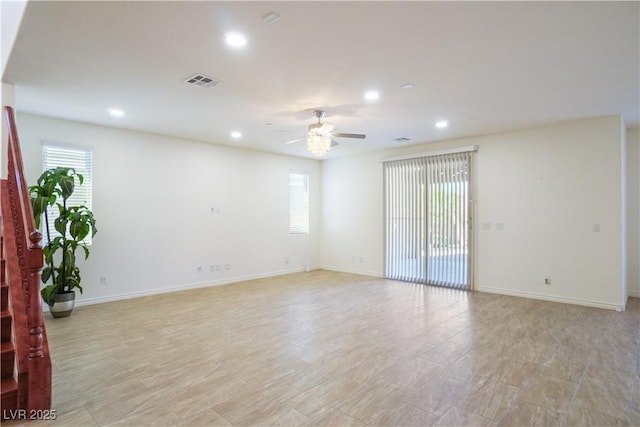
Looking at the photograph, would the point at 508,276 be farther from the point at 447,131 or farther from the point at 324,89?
the point at 324,89

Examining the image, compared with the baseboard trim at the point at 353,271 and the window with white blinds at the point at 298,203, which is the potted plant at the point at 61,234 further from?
the baseboard trim at the point at 353,271

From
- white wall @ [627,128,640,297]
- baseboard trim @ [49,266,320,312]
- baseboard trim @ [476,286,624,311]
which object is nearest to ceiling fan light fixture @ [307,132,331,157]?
baseboard trim @ [49,266,320,312]

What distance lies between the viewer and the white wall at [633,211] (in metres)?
5.87

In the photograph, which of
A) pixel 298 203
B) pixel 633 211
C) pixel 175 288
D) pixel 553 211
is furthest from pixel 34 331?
pixel 633 211

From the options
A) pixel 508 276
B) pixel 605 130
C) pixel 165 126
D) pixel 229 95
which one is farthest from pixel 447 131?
pixel 165 126

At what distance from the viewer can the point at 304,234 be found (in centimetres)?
864

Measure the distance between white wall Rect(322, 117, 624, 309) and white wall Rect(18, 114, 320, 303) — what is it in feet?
12.0

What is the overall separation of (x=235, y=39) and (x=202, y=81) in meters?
1.07

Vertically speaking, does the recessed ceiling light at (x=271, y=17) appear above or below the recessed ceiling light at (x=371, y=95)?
above

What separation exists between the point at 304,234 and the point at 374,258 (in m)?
1.87

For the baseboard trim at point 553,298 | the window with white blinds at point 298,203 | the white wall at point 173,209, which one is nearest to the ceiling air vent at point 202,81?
the white wall at point 173,209

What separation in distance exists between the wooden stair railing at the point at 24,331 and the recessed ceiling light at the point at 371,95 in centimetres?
344

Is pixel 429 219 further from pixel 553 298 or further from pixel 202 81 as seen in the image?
pixel 202 81

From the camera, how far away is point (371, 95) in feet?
13.6
